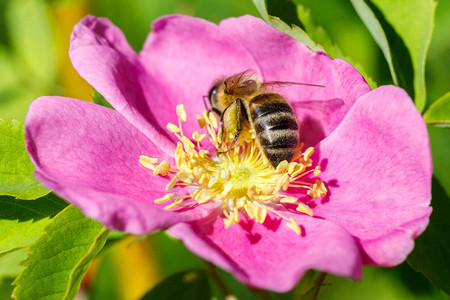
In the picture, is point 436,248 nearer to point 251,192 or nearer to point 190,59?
point 251,192

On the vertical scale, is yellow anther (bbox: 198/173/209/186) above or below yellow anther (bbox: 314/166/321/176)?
below

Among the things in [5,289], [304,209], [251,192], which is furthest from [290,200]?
[5,289]

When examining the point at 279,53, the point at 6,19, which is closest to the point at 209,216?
the point at 279,53

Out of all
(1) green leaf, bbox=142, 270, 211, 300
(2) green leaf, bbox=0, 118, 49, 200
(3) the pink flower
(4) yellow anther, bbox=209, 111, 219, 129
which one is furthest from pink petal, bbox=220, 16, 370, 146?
(2) green leaf, bbox=0, 118, 49, 200

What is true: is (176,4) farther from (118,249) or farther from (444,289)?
(444,289)

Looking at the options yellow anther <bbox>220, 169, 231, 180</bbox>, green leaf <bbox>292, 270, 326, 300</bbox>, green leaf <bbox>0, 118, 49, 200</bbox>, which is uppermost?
green leaf <bbox>0, 118, 49, 200</bbox>

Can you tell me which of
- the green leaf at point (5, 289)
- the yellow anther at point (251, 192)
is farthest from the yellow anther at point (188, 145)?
the green leaf at point (5, 289)

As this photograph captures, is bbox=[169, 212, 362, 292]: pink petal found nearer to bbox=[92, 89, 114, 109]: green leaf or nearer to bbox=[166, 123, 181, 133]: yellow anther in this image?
bbox=[166, 123, 181, 133]: yellow anther
